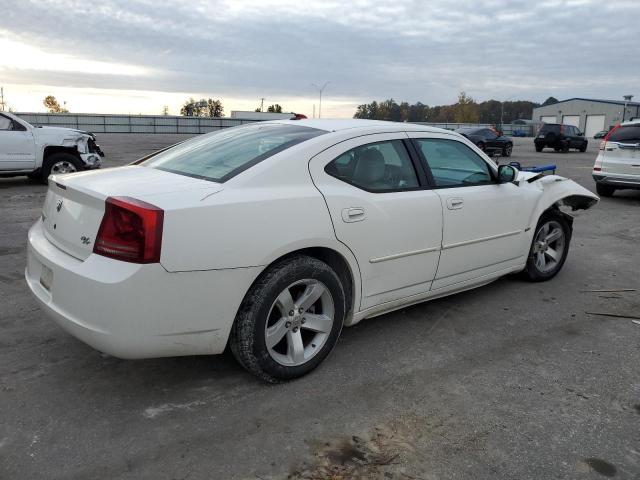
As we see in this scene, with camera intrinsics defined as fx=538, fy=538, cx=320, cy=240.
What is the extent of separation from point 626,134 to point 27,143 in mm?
12008

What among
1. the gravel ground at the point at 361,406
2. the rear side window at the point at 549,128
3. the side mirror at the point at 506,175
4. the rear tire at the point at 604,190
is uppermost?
the rear side window at the point at 549,128

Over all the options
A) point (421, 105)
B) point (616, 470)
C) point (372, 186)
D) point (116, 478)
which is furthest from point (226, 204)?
point (421, 105)

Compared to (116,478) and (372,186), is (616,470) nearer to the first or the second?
(372,186)

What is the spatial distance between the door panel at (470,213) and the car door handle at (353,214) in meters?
0.81

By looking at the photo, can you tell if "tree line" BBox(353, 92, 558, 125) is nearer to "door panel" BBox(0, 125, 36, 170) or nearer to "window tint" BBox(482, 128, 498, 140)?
"window tint" BBox(482, 128, 498, 140)

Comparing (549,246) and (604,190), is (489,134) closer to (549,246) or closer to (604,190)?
(604,190)

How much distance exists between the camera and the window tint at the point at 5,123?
35.3 ft

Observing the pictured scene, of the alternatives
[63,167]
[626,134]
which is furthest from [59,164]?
[626,134]

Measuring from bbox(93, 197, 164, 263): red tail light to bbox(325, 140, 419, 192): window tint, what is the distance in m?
1.18

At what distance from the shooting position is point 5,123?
10.8m

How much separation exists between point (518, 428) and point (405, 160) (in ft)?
6.24

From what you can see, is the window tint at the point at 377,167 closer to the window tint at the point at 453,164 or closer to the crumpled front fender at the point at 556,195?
the window tint at the point at 453,164

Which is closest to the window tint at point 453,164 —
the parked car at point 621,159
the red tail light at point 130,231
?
the red tail light at point 130,231

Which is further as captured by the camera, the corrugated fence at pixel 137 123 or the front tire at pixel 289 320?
the corrugated fence at pixel 137 123
